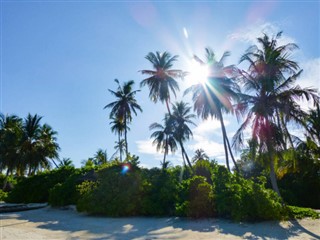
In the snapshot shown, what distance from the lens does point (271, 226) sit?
34.5ft

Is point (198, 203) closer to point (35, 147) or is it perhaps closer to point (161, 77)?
point (161, 77)

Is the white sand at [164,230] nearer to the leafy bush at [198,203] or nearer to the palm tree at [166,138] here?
the leafy bush at [198,203]

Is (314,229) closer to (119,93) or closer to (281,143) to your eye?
(281,143)


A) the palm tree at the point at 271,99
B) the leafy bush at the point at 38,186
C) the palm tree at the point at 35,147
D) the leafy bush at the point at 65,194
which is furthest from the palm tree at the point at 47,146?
the palm tree at the point at 271,99

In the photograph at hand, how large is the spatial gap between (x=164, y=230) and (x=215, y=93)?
16197 millimetres

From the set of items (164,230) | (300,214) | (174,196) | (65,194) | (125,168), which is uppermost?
(125,168)

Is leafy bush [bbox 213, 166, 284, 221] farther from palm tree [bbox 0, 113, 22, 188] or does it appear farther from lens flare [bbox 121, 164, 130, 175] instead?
palm tree [bbox 0, 113, 22, 188]

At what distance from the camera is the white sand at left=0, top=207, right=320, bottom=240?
9.06m

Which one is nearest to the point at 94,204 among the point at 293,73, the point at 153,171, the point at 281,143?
the point at 153,171

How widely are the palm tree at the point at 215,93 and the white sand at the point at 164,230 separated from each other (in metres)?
12.7

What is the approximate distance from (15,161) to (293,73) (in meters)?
34.3

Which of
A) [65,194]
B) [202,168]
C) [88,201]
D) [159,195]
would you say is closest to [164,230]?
[159,195]

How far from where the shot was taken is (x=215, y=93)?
79.7 feet

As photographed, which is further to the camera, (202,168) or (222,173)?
(202,168)
